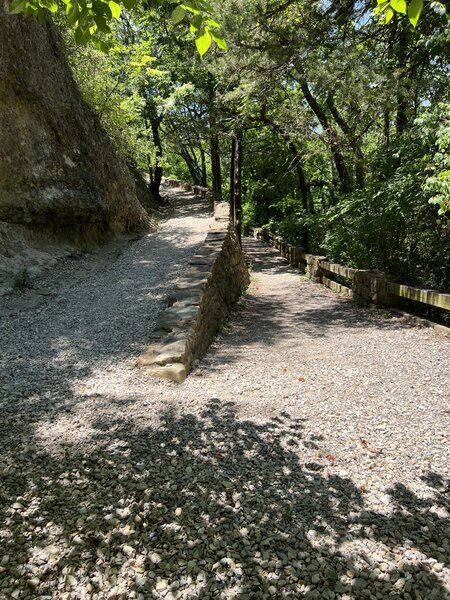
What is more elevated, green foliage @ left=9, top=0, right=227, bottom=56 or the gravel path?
green foliage @ left=9, top=0, right=227, bottom=56

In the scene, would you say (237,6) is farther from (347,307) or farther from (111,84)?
(347,307)

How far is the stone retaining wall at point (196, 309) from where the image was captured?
183 inches

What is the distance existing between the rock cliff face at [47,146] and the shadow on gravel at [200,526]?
19.9 feet

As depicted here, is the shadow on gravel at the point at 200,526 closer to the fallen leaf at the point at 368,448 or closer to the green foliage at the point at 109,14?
the fallen leaf at the point at 368,448

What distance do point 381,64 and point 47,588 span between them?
9.21 meters

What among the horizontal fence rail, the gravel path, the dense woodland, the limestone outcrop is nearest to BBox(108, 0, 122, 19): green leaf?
the dense woodland

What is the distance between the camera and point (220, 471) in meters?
3.02

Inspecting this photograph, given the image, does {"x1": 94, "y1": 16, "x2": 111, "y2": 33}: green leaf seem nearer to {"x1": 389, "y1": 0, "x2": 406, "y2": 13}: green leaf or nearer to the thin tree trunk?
{"x1": 389, "y1": 0, "x2": 406, "y2": 13}: green leaf

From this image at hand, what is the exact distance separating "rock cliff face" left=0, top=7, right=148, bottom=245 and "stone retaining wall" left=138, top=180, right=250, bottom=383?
2.69m

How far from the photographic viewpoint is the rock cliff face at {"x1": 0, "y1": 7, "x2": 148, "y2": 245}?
771cm

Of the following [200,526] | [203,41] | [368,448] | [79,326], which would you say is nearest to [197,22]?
[203,41]

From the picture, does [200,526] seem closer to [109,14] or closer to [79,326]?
[109,14]

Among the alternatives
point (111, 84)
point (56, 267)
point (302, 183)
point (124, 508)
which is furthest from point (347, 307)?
A: point (302, 183)

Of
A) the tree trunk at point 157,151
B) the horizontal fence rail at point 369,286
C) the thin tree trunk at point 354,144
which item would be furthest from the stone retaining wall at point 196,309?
the tree trunk at point 157,151
